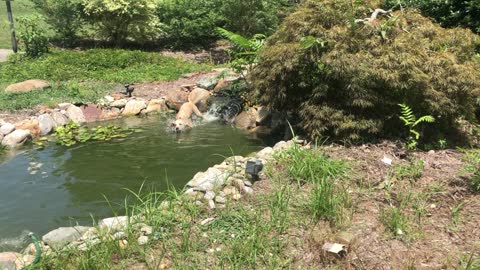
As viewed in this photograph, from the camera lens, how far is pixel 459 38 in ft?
20.6

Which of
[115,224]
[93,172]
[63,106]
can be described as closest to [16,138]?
[63,106]

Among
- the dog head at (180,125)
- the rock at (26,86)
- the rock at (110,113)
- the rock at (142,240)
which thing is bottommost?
the rock at (110,113)

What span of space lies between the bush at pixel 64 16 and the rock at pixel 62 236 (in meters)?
14.9

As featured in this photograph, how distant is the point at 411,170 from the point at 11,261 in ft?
13.5

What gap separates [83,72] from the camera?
1313 cm

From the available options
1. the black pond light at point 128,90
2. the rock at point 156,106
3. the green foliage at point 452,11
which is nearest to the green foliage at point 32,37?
the black pond light at point 128,90

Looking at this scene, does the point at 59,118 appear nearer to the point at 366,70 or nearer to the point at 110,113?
the point at 110,113

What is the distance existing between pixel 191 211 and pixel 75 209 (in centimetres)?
203

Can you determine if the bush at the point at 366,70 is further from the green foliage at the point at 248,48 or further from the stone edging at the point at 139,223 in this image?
the green foliage at the point at 248,48

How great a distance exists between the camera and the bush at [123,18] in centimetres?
1603

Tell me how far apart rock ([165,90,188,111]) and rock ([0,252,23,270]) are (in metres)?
7.18

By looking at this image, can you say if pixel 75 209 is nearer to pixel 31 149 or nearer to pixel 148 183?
pixel 148 183

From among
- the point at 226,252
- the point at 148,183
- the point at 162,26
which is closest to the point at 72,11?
the point at 162,26

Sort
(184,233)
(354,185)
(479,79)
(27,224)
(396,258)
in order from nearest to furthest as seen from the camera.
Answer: (396,258) → (184,233) → (354,185) → (27,224) → (479,79)
